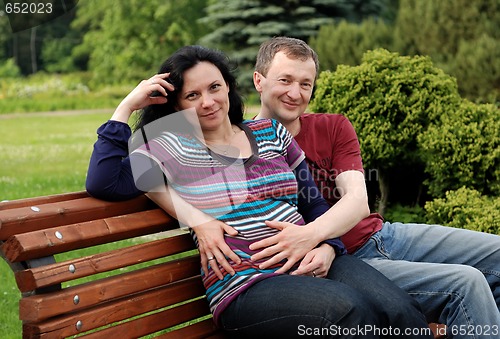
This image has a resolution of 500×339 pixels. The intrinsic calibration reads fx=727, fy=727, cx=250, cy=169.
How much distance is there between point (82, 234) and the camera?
2467mm

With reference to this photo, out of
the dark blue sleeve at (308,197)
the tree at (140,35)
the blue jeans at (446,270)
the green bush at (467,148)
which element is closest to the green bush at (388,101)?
the green bush at (467,148)

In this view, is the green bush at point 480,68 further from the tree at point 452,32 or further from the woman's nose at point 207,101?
the woman's nose at point 207,101

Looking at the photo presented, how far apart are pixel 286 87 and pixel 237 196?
821 mm

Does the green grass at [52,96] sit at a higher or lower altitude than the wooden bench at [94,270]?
lower

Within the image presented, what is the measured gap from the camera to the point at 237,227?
2.68 m

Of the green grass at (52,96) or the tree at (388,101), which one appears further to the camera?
the green grass at (52,96)

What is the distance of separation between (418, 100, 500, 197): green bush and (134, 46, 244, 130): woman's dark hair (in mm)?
2651

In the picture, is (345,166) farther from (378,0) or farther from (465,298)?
(378,0)

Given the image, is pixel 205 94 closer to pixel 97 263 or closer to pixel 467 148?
pixel 97 263

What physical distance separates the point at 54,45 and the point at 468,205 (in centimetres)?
Result: 3288

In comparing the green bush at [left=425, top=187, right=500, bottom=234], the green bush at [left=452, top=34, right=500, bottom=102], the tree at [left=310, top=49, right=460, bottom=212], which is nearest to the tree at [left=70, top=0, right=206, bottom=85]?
the green bush at [left=452, top=34, right=500, bottom=102]

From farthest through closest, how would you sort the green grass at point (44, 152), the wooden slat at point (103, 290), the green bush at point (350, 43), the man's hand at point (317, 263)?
1. the green bush at point (350, 43)
2. the green grass at point (44, 152)
3. the man's hand at point (317, 263)
4. the wooden slat at point (103, 290)

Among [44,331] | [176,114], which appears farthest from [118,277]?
[176,114]

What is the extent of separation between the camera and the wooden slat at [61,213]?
7.73 feet
